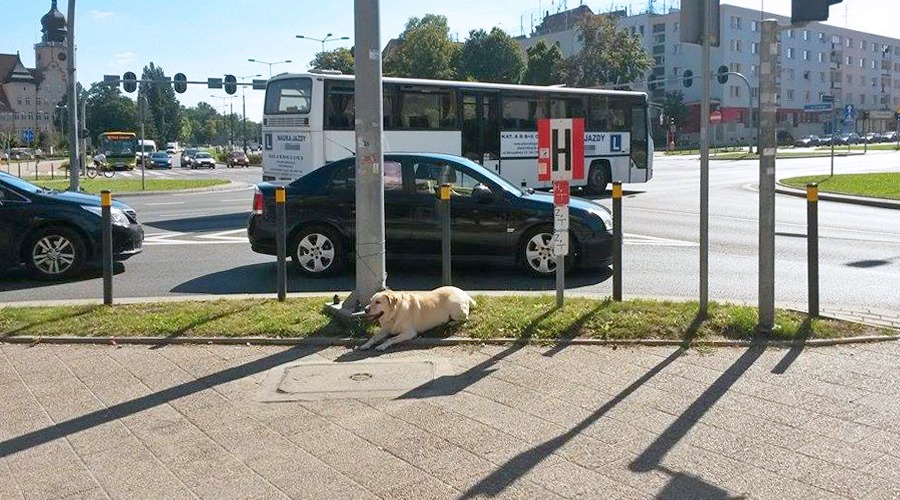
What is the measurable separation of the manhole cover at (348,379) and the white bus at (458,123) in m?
13.1

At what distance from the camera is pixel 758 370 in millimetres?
6184

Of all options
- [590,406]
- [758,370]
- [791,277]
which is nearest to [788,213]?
[791,277]

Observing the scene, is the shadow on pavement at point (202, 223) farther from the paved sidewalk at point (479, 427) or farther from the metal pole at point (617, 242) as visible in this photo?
the paved sidewalk at point (479, 427)

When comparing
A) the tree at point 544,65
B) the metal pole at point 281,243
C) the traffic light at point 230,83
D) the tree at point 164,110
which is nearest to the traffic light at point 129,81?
the traffic light at point 230,83

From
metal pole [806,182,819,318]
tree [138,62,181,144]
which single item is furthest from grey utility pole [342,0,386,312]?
tree [138,62,181,144]

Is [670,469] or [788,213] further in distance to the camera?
[788,213]

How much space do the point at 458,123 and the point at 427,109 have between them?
104 centimetres

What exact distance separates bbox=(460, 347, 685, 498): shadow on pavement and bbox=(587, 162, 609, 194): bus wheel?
2139cm

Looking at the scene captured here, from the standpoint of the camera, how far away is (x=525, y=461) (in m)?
4.51

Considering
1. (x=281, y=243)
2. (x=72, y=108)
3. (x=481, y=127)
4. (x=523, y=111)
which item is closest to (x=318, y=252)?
(x=281, y=243)

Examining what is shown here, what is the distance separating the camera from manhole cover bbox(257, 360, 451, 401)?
5.73m

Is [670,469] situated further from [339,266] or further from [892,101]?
[892,101]

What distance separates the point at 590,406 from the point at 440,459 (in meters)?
1.26

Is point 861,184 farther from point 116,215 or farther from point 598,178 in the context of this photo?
point 116,215
